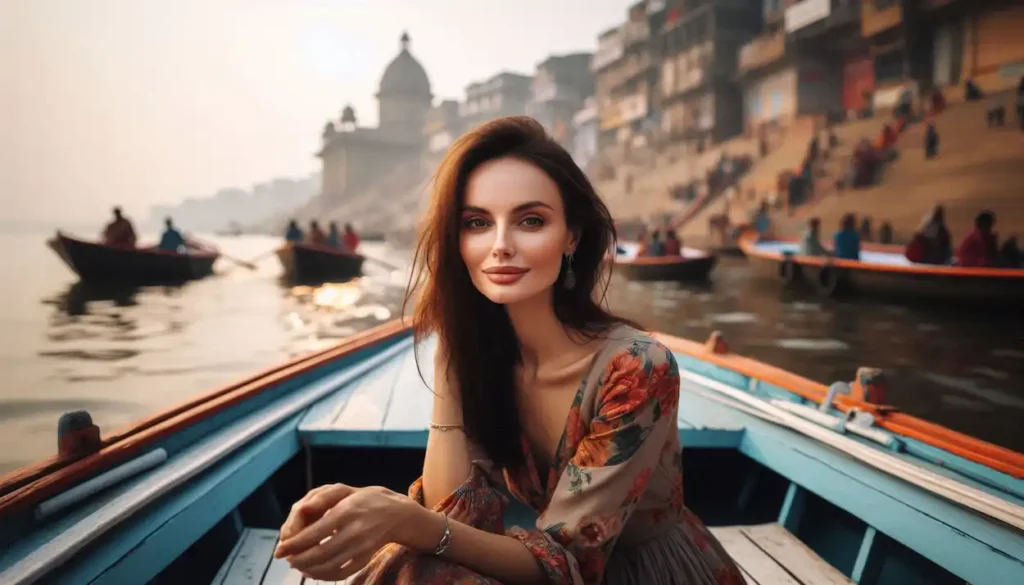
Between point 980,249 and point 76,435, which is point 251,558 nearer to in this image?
point 76,435

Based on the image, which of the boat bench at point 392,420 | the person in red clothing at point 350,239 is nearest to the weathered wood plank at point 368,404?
the boat bench at point 392,420

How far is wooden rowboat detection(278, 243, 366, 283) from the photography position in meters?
11.2

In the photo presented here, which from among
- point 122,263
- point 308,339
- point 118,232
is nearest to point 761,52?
point 308,339

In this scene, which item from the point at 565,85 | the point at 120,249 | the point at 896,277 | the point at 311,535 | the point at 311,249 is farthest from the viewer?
the point at 565,85

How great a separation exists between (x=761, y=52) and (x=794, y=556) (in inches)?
677

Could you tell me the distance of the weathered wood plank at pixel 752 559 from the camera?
4.20 feet

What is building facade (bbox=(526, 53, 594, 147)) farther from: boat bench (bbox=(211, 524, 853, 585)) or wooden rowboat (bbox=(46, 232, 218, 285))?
boat bench (bbox=(211, 524, 853, 585))

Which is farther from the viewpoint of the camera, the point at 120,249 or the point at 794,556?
the point at 120,249

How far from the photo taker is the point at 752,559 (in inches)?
53.5

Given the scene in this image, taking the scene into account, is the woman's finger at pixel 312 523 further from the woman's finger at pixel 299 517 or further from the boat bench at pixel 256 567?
the boat bench at pixel 256 567

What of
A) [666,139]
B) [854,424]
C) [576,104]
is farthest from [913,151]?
[576,104]

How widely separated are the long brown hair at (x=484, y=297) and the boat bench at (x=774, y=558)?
2.38 feet

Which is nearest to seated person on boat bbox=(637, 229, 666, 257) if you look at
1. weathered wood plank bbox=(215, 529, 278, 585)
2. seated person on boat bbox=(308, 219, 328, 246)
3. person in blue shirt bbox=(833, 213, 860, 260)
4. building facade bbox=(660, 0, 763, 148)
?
person in blue shirt bbox=(833, 213, 860, 260)

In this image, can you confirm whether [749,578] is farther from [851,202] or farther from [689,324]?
[851,202]
